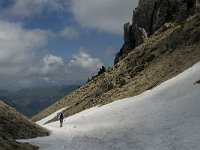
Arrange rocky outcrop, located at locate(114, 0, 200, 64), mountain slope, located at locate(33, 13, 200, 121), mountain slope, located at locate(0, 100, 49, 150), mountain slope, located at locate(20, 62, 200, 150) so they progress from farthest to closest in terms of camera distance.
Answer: rocky outcrop, located at locate(114, 0, 200, 64), mountain slope, located at locate(33, 13, 200, 121), mountain slope, located at locate(0, 100, 49, 150), mountain slope, located at locate(20, 62, 200, 150)

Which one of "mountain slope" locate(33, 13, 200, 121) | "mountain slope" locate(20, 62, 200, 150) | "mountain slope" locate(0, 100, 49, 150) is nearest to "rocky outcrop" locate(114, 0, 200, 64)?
"mountain slope" locate(33, 13, 200, 121)

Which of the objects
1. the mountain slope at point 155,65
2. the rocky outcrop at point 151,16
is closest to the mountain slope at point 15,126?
the mountain slope at point 155,65

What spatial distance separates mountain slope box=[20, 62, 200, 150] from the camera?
96.9 feet

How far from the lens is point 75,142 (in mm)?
35406

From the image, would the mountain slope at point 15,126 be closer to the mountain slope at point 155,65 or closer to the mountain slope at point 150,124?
the mountain slope at point 150,124

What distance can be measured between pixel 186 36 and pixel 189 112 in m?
37.6

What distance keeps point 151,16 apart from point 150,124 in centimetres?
8378

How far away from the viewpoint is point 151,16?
385 feet

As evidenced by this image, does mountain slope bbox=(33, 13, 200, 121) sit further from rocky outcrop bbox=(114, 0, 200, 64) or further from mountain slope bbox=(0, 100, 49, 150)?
mountain slope bbox=(0, 100, 49, 150)

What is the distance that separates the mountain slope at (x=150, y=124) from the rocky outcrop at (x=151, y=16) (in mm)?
48556

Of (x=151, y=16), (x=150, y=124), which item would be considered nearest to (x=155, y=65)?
(x=150, y=124)

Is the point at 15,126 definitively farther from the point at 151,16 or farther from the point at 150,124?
the point at 151,16

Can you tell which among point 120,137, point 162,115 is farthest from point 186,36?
point 120,137

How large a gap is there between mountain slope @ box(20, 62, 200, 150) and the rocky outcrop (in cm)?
4856
